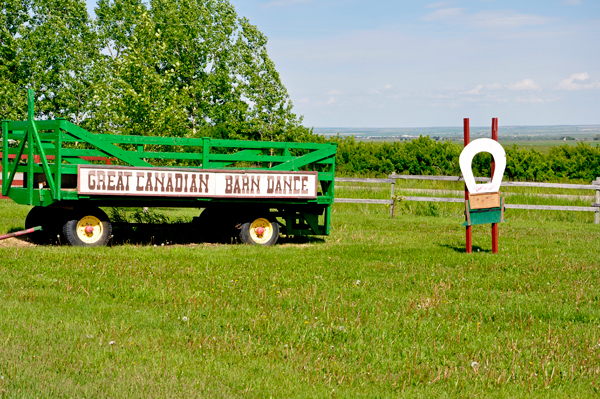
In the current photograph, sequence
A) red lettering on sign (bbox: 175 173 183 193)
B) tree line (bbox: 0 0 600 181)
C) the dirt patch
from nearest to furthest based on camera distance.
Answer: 1. the dirt patch
2. red lettering on sign (bbox: 175 173 183 193)
3. tree line (bbox: 0 0 600 181)

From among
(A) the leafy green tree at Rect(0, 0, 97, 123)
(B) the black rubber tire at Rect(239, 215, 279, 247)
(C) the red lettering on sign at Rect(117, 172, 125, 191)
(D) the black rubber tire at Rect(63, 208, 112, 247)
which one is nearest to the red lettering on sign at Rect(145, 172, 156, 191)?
(C) the red lettering on sign at Rect(117, 172, 125, 191)

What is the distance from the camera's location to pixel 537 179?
30.2 m

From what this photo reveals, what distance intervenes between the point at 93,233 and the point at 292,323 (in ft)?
20.0

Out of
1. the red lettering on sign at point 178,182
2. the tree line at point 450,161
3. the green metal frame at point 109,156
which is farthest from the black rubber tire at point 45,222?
the tree line at point 450,161

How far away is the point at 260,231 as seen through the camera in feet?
41.4

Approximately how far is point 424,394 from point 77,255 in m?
6.95

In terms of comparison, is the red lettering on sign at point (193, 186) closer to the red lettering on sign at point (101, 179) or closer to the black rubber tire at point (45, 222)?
the red lettering on sign at point (101, 179)

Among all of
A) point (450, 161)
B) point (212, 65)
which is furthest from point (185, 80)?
point (450, 161)

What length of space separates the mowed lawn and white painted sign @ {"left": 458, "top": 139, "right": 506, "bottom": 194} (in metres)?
1.25

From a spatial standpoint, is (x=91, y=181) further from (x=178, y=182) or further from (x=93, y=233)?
(x=178, y=182)

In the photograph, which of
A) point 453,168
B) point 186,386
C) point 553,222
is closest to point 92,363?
point 186,386

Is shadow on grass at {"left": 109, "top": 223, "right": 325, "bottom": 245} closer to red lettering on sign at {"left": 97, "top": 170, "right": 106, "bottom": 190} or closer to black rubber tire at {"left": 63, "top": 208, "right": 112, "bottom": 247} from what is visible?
black rubber tire at {"left": 63, "top": 208, "right": 112, "bottom": 247}

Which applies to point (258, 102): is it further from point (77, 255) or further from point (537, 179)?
point (77, 255)

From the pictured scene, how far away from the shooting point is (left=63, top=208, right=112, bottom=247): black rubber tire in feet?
37.3
